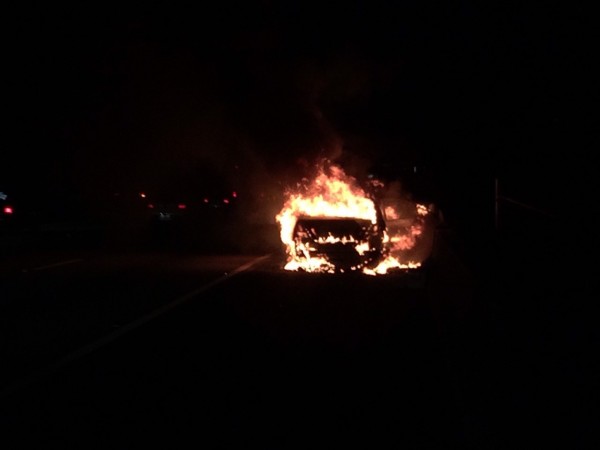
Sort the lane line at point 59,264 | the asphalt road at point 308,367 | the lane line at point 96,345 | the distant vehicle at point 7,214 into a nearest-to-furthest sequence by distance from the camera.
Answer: the asphalt road at point 308,367 → the lane line at point 96,345 → the lane line at point 59,264 → the distant vehicle at point 7,214

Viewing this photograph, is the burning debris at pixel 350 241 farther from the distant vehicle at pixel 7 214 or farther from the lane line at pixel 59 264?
the distant vehicle at pixel 7 214

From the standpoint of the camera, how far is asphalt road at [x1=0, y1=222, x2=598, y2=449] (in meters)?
5.82

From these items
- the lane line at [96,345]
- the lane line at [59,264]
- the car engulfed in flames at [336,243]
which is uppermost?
the car engulfed in flames at [336,243]

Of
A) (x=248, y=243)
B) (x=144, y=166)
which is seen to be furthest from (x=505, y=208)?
(x=144, y=166)

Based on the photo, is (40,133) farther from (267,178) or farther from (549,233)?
(549,233)

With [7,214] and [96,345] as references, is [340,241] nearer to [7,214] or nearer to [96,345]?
[96,345]

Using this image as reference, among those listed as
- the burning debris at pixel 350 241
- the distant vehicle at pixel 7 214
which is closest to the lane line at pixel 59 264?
the burning debris at pixel 350 241

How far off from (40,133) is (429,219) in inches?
1636

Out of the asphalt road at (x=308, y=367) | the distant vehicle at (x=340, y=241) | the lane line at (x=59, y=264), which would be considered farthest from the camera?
the lane line at (x=59, y=264)

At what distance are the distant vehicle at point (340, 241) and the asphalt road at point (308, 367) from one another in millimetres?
1940

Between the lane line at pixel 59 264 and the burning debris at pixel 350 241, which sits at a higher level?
the burning debris at pixel 350 241

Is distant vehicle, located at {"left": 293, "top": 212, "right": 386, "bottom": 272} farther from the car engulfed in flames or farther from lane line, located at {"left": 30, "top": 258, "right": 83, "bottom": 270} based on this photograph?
lane line, located at {"left": 30, "top": 258, "right": 83, "bottom": 270}

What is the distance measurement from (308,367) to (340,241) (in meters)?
9.13

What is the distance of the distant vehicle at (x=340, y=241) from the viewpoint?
18156 millimetres
